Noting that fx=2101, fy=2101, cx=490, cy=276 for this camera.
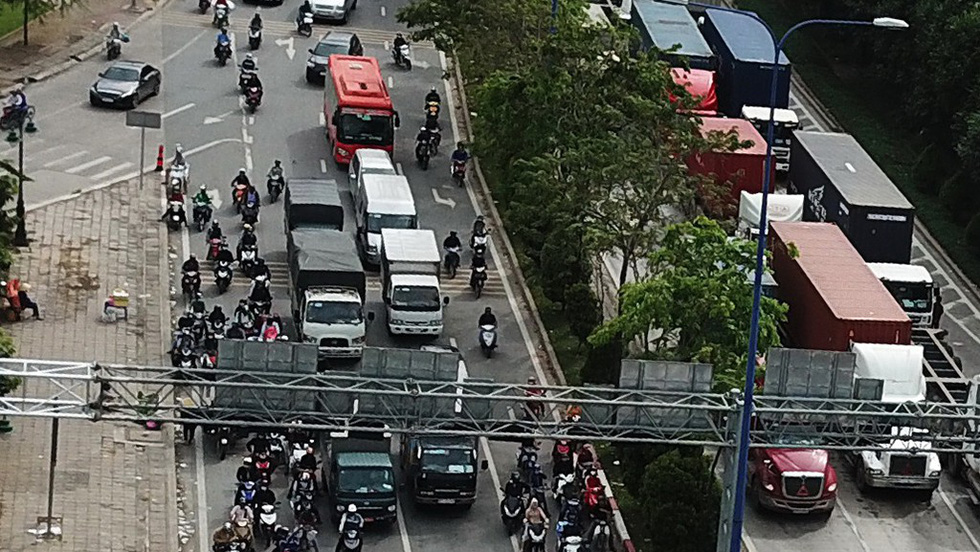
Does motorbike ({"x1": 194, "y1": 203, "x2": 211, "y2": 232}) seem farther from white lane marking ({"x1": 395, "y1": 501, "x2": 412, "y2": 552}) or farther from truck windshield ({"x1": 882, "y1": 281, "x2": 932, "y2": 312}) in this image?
truck windshield ({"x1": 882, "y1": 281, "x2": 932, "y2": 312})

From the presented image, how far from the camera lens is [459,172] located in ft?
240

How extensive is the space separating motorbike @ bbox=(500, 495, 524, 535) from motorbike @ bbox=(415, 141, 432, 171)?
25089 millimetres

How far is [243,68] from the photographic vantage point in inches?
3132

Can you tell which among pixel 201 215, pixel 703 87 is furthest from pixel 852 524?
pixel 703 87

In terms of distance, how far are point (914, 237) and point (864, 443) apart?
27.1 m

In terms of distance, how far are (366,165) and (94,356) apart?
47.7 feet

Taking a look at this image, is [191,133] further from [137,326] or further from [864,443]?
[864,443]

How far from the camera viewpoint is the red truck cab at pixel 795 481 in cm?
5262

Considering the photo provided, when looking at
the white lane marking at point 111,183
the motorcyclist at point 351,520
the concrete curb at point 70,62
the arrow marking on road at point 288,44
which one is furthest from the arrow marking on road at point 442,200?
the motorcyclist at point 351,520

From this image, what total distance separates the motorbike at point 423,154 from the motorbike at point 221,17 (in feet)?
49.3

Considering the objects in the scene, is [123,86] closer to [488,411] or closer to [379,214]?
[379,214]

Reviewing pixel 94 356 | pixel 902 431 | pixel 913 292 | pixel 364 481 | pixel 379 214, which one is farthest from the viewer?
pixel 379 214

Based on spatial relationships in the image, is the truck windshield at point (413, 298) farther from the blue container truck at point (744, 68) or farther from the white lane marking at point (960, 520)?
the blue container truck at point (744, 68)

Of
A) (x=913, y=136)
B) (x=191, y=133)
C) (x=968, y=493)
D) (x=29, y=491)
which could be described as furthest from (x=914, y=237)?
(x=29, y=491)
